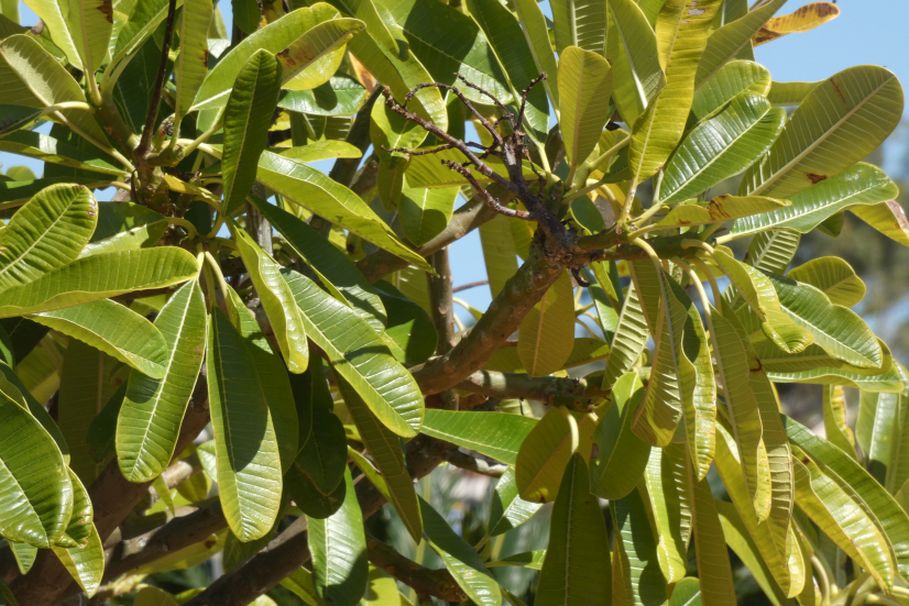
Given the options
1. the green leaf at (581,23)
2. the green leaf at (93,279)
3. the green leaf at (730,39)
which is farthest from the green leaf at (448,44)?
the green leaf at (93,279)

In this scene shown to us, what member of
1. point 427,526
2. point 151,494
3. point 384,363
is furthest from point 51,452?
point 151,494

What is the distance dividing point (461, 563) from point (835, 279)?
556 mm

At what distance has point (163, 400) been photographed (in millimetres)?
874

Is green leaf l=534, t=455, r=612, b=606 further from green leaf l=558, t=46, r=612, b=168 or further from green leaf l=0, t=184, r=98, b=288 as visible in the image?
green leaf l=0, t=184, r=98, b=288

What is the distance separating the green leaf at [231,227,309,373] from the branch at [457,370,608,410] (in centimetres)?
35

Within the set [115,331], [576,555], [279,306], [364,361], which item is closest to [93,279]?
[115,331]

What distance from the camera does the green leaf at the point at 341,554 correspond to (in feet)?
3.90

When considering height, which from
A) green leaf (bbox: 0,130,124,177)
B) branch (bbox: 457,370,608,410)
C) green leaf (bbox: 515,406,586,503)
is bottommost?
green leaf (bbox: 515,406,586,503)

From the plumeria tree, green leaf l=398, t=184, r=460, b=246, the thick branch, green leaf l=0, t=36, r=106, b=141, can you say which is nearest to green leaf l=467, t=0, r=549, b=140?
the plumeria tree

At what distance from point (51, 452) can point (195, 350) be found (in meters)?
0.17

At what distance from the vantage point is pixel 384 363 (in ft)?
3.16

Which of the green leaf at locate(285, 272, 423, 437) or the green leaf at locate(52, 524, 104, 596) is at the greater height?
the green leaf at locate(285, 272, 423, 437)

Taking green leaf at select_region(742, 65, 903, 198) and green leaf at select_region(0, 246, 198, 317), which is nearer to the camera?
green leaf at select_region(0, 246, 198, 317)

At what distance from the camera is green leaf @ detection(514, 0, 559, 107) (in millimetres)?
1098
